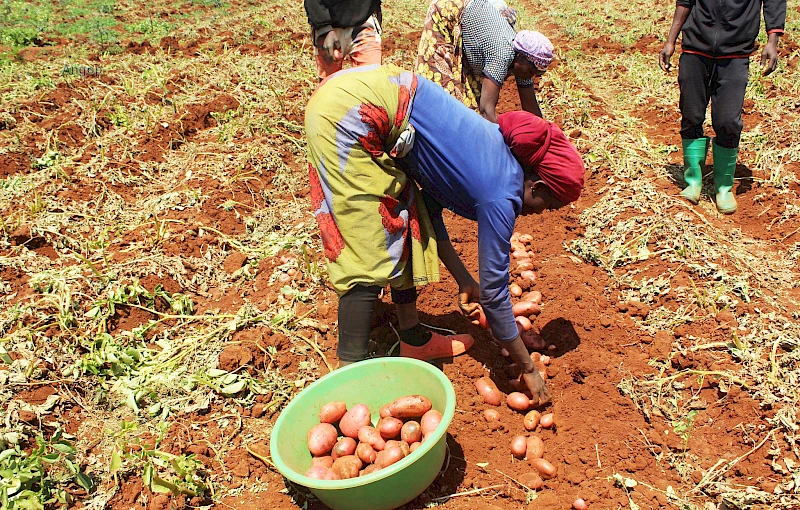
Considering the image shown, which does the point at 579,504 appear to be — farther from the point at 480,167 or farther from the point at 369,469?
the point at 480,167

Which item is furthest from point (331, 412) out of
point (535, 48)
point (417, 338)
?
point (535, 48)

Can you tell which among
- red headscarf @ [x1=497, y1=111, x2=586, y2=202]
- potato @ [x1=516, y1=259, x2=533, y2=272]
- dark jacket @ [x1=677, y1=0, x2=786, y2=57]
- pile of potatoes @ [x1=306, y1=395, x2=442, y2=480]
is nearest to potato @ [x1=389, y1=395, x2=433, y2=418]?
pile of potatoes @ [x1=306, y1=395, x2=442, y2=480]

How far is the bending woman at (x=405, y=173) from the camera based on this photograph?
2.16 meters

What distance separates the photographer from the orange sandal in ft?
9.71

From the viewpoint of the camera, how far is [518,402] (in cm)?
271

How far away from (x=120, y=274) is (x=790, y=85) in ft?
19.4

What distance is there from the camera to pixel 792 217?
13.2 ft

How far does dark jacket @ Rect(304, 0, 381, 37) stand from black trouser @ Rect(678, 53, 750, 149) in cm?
222

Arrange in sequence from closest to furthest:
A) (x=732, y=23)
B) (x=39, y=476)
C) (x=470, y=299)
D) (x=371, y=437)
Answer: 1. (x=39, y=476)
2. (x=371, y=437)
3. (x=470, y=299)
4. (x=732, y=23)

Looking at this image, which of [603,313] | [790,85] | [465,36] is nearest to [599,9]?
[790,85]

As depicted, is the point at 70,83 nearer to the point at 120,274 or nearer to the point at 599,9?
the point at 120,274

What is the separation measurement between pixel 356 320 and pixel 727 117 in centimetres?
299

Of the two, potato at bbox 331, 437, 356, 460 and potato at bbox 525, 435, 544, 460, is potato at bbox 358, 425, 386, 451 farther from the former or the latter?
potato at bbox 525, 435, 544, 460

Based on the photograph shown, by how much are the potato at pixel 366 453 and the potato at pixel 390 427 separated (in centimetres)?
9
